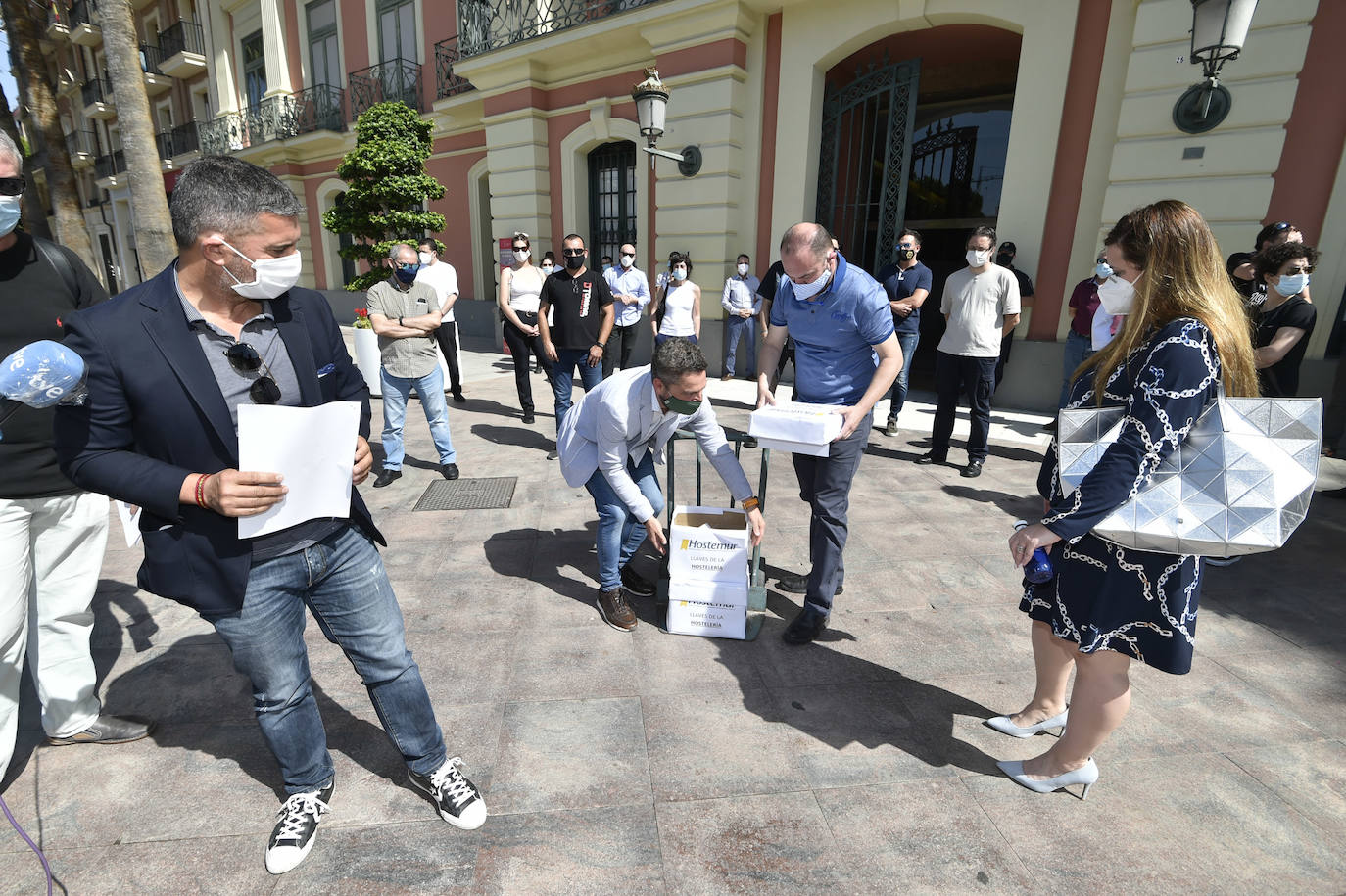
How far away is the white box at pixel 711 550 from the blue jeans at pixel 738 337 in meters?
6.75

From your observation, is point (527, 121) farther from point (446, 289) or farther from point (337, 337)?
point (337, 337)

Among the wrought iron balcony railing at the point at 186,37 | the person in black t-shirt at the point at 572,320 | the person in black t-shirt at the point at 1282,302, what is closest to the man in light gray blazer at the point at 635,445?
the person in black t-shirt at the point at 572,320

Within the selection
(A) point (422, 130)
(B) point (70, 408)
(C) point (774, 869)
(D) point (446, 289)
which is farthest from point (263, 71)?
A: (C) point (774, 869)

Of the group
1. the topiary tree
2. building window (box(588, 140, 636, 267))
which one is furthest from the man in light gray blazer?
building window (box(588, 140, 636, 267))

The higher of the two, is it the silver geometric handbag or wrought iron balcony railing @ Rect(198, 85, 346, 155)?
wrought iron balcony railing @ Rect(198, 85, 346, 155)

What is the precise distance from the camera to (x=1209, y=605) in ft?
11.5

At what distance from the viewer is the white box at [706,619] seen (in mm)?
3092

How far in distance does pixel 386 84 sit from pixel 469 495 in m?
14.5

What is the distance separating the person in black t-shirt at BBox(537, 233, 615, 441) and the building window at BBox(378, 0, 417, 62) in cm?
1234

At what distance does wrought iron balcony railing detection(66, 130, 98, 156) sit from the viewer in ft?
94.0

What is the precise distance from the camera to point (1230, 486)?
1633 millimetres

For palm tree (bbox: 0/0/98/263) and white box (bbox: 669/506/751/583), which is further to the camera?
palm tree (bbox: 0/0/98/263)

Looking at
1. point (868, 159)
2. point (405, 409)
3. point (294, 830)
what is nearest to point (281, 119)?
point (868, 159)

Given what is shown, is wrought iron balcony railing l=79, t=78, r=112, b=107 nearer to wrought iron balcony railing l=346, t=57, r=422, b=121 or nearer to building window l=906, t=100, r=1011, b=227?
wrought iron balcony railing l=346, t=57, r=422, b=121
